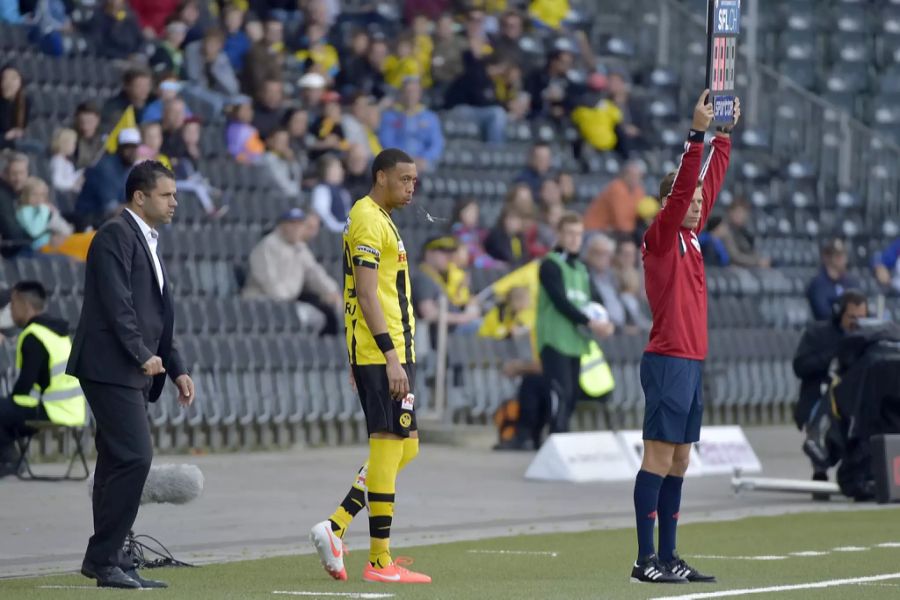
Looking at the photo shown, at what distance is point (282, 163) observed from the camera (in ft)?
71.8

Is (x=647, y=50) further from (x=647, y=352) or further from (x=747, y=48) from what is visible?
(x=647, y=352)

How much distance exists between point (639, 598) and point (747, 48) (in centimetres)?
2158

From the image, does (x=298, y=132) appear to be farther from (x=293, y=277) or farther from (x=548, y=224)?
(x=293, y=277)

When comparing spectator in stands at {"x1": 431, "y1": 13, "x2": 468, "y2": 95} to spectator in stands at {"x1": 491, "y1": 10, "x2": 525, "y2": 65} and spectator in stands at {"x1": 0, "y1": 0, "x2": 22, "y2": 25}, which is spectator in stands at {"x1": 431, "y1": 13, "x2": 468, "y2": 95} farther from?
spectator in stands at {"x1": 0, "y1": 0, "x2": 22, "y2": 25}

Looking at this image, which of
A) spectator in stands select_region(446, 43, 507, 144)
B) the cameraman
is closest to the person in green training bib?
the cameraman

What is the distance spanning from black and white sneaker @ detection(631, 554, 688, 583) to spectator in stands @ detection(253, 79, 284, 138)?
43.4ft

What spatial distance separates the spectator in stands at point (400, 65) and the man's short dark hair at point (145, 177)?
15790 millimetres

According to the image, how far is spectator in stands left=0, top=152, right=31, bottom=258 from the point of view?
1781cm

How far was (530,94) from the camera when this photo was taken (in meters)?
27.8

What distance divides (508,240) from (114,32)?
16.3 feet

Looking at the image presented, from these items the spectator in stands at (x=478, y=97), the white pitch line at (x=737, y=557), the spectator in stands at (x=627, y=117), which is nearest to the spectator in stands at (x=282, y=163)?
the spectator in stands at (x=478, y=97)

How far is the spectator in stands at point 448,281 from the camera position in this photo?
20.2m

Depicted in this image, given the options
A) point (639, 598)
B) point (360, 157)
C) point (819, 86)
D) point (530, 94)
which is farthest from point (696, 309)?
point (819, 86)

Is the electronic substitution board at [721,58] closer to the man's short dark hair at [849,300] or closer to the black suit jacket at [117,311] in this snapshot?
the black suit jacket at [117,311]
